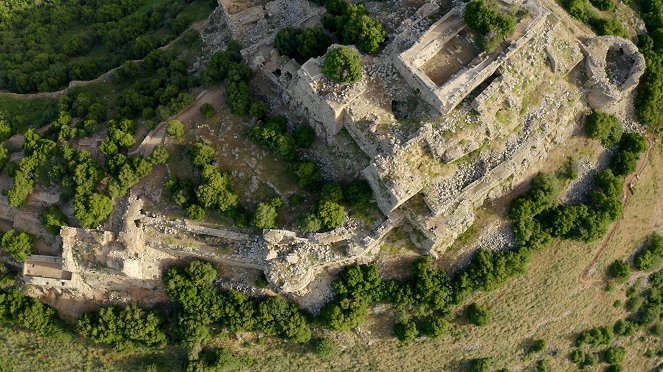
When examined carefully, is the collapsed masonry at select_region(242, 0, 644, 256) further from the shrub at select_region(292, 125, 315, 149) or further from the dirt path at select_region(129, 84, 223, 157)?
the dirt path at select_region(129, 84, 223, 157)

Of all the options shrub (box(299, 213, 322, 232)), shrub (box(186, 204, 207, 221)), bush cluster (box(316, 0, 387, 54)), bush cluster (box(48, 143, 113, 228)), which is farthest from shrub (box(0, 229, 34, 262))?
bush cluster (box(316, 0, 387, 54))

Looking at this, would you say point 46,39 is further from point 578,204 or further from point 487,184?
point 578,204

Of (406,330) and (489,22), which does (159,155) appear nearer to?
(406,330)

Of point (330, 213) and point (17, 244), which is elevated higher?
point (17, 244)

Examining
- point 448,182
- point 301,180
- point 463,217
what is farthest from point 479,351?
point 301,180

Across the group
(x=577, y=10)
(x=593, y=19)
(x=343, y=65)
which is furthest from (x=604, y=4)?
(x=343, y=65)
